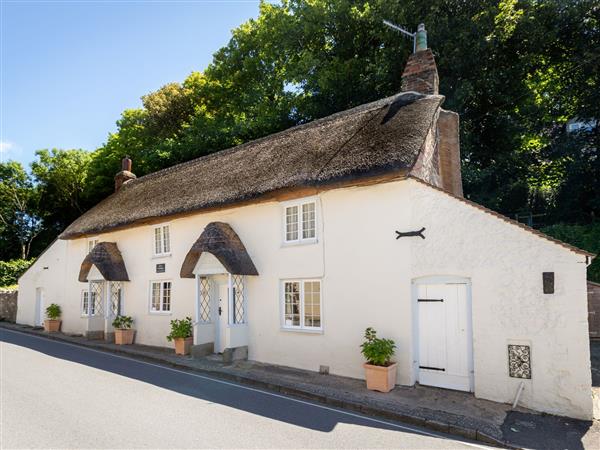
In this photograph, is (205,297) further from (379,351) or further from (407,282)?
(407,282)

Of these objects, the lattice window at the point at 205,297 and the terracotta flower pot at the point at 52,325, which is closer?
the lattice window at the point at 205,297

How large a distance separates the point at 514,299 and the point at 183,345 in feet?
32.1

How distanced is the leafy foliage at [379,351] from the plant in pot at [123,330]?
1077 cm

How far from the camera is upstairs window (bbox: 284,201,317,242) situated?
1128 cm

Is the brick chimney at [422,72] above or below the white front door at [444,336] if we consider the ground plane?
above

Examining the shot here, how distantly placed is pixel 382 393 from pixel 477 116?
59.2ft

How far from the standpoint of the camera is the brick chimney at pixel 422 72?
12906 mm

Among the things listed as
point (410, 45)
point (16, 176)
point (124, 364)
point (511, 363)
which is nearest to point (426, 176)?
point (511, 363)

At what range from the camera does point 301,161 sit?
1174 centimetres


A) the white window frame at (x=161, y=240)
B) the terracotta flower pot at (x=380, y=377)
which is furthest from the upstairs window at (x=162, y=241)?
the terracotta flower pot at (x=380, y=377)

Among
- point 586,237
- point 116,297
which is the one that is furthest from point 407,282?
point 586,237

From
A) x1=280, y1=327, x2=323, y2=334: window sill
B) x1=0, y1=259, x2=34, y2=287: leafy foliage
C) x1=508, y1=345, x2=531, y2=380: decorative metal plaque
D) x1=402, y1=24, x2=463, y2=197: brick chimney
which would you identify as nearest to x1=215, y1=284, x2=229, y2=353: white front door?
x1=280, y1=327, x2=323, y2=334: window sill

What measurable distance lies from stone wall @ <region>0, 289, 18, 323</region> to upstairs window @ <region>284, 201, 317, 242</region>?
22133 millimetres

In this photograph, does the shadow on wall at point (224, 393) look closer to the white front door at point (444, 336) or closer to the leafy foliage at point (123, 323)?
the leafy foliage at point (123, 323)
